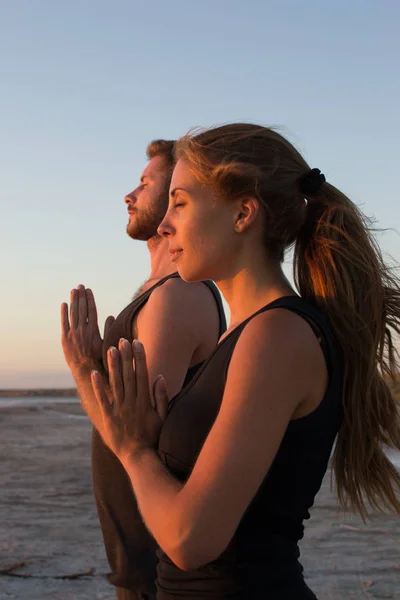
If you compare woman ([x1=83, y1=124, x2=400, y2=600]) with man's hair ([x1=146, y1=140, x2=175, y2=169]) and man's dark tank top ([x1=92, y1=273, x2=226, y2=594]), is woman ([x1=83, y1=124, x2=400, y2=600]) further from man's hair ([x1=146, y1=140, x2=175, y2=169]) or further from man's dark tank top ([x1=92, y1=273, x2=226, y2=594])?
man's hair ([x1=146, y1=140, x2=175, y2=169])

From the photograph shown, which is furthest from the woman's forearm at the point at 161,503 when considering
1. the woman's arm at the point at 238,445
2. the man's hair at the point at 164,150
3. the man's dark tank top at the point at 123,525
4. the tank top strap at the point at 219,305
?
the man's hair at the point at 164,150

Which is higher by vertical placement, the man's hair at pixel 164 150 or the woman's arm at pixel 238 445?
the man's hair at pixel 164 150

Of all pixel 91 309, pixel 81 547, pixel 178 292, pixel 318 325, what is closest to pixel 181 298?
pixel 178 292

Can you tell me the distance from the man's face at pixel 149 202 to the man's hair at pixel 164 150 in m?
0.02

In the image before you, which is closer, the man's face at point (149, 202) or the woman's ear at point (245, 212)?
the woman's ear at point (245, 212)

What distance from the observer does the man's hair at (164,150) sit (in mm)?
3820

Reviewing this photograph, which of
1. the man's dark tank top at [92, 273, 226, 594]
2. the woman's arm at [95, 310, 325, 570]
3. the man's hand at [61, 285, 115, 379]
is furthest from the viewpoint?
the man's dark tank top at [92, 273, 226, 594]

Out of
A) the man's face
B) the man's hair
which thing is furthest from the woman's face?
the man's hair

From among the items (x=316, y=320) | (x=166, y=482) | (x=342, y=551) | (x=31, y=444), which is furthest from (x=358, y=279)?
(x=31, y=444)

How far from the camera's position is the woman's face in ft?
7.52

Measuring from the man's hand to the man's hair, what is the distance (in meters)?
0.94

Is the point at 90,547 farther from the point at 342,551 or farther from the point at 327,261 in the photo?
the point at 327,261

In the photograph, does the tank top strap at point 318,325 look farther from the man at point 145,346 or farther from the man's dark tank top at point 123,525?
the man's dark tank top at point 123,525

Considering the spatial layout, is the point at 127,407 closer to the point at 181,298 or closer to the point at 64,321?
the point at 64,321
